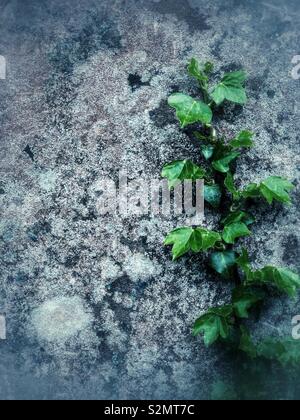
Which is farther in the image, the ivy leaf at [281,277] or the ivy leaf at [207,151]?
the ivy leaf at [207,151]

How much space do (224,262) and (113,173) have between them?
1.84 feet

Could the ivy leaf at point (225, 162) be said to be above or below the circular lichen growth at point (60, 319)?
above

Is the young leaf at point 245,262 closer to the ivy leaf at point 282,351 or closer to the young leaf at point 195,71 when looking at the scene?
the ivy leaf at point 282,351

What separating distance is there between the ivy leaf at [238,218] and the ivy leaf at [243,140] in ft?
0.85

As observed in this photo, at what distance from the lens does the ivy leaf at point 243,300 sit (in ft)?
5.32

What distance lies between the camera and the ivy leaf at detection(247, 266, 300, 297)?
1.57 metres

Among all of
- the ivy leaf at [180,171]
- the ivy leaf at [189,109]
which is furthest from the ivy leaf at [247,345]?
the ivy leaf at [189,109]

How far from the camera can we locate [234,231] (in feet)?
5.43

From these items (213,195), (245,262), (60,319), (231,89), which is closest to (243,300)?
(245,262)

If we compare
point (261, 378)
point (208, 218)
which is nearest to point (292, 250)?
point (208, 218)

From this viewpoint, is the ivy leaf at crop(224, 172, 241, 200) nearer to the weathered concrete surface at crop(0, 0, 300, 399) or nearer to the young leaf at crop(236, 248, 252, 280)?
the weathered concrete surface at crop(0, 0, 300, 399)

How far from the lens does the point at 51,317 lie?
5.54 feet

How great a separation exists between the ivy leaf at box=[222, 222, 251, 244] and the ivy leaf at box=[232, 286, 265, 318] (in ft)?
Answer: 0.60

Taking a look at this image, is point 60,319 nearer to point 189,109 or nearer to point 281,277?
point 281,277
